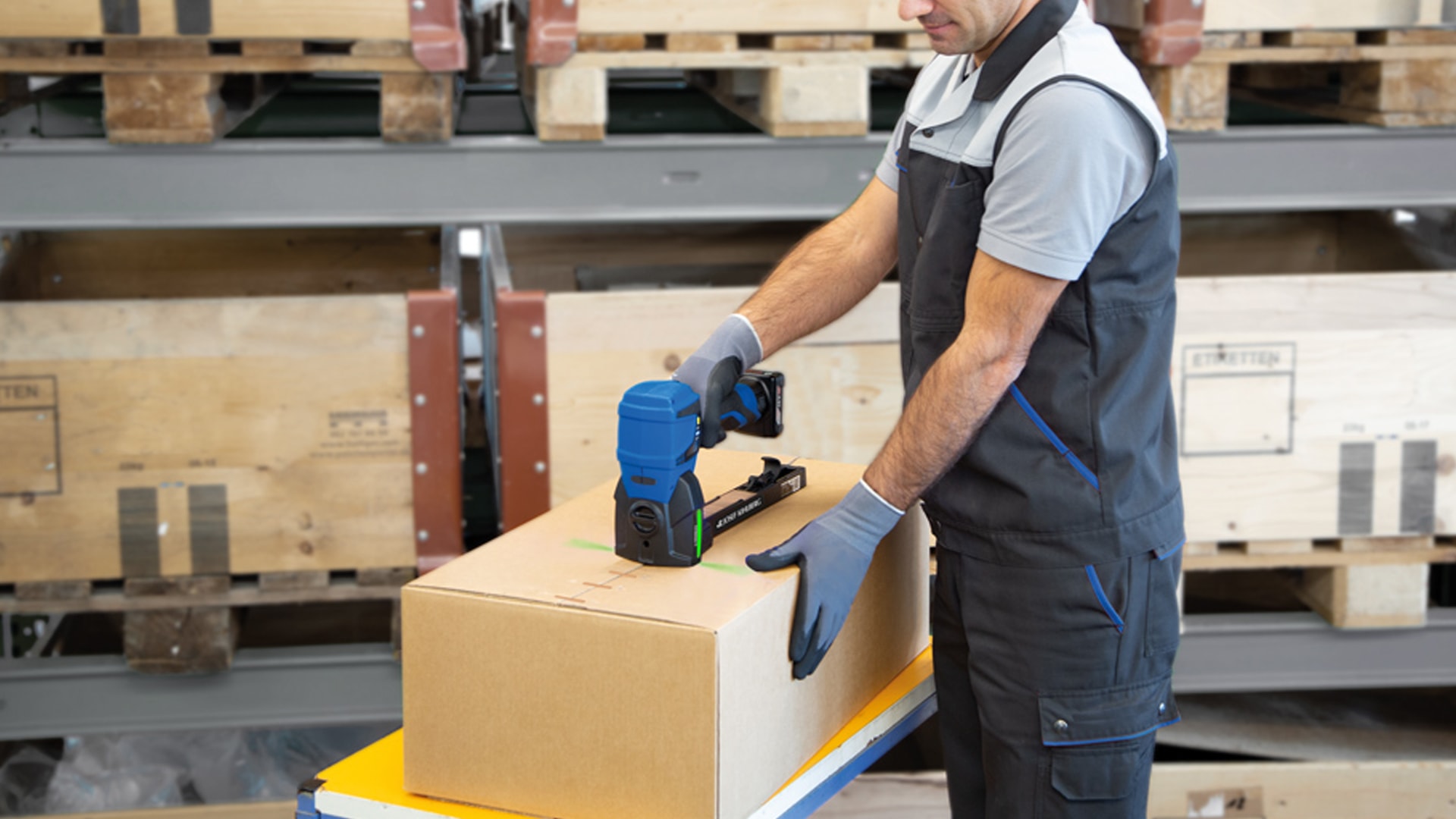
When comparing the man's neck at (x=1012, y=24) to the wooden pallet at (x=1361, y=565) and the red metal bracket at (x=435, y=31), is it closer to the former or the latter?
the red metal bracket at (x=435, y=31)

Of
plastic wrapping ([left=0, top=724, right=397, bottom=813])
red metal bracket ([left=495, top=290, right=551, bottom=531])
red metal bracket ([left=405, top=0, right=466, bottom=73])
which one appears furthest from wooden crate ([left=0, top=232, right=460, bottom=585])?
plastic wrapping ([left=0, top=724, right=397, bottom=813])

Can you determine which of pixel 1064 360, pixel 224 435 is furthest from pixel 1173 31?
pixel 224 435

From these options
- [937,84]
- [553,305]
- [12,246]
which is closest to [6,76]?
[12,246]

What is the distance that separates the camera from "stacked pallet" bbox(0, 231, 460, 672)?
3.18 metres

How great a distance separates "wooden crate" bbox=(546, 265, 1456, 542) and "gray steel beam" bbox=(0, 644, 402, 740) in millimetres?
682

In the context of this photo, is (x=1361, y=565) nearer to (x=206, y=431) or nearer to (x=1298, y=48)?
(x=1298, y=48)

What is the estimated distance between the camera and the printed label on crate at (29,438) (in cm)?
317

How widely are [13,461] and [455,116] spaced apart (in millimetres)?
1563

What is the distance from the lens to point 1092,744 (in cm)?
222

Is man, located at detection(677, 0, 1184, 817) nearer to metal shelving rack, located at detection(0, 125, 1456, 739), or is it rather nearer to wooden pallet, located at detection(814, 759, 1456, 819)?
metal shelving rack, located at detection(0, 125, 1456, 739)

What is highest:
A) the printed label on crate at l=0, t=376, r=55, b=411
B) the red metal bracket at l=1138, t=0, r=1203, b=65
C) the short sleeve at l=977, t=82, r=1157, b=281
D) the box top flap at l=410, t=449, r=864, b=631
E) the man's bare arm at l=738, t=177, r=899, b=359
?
the red metal bracket at l=1138, t=0, r=1203, b=65

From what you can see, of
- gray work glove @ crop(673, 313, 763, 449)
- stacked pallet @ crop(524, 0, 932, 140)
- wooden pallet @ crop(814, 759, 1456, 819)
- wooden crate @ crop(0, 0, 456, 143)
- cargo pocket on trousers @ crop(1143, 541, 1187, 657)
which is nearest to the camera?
gray work glove @ crop(673, 313, 763, 449)

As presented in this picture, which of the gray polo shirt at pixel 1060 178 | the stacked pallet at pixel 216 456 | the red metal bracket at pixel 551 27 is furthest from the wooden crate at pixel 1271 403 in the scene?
the gray polo shirt at pixel 1060 178

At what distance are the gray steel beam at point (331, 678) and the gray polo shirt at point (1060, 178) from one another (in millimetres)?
1827
